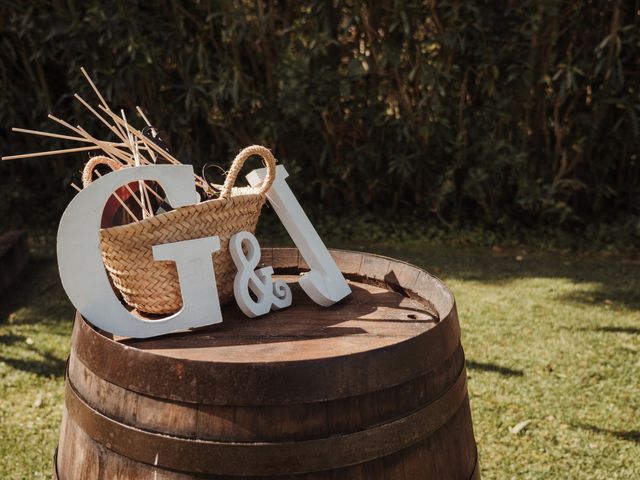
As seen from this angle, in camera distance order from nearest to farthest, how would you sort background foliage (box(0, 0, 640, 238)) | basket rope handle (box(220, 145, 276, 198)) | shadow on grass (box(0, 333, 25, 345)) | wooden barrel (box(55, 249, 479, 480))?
wooden barrel (box(55, 249, 479, 480)) → basket rope handle (box(220, 145, 276, 198)) → shadow on grass (box(0, 333, 25, 345)) → background foliage (box(0, 0, 640, 238))

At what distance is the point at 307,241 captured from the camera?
1845mm

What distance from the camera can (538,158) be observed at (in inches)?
224

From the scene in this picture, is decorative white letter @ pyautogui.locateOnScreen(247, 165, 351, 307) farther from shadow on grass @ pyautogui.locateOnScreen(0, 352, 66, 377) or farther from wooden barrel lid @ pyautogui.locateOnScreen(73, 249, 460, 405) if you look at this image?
shadow on grass @ pyautogui.locateOnScreen(0, 352, 66, 377)

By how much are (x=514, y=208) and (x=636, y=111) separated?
4.09 ft

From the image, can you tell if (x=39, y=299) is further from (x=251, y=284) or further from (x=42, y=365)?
(x=251, y=284)

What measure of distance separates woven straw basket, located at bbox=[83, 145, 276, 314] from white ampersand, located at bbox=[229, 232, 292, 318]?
28 mm

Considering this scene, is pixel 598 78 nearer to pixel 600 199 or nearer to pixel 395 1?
pixel 600 199

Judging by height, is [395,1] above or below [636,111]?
above

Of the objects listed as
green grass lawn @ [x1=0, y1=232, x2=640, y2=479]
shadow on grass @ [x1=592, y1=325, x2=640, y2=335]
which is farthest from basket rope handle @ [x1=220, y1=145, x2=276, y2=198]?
shadow on grass @ [x1=592, y1=325, x2=640, y2=335]

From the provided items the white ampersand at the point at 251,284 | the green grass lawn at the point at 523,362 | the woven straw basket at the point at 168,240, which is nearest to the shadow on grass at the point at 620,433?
the green grass lawn at the point at 523,362

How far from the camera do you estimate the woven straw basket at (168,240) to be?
154 centimetres

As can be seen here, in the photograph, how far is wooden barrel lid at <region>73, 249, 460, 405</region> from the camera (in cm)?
131

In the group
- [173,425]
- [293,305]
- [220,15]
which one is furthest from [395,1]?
[173,425]

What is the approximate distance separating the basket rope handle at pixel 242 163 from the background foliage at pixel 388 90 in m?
3.71
